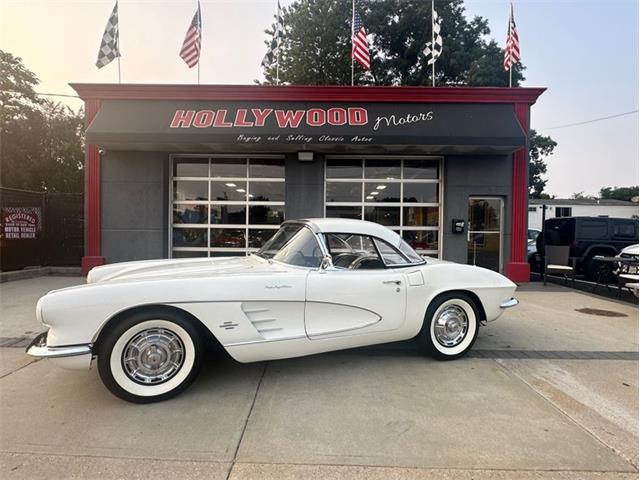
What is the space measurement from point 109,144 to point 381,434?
8.87 meters

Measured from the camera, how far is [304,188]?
9734 millimetres

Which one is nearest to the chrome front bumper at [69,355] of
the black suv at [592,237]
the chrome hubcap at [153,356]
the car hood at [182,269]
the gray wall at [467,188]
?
the chrome hubcap at [153,356]

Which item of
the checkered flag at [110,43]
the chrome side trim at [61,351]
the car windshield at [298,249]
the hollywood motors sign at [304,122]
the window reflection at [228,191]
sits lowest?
the chrome side trim at [61,351]

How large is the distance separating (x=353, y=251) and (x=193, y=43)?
8.91m

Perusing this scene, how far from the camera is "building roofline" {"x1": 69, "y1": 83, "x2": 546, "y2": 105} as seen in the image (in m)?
9.12

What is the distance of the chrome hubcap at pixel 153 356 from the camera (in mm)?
3060

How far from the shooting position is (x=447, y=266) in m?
4.19

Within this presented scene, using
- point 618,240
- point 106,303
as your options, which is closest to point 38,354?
point 106,303

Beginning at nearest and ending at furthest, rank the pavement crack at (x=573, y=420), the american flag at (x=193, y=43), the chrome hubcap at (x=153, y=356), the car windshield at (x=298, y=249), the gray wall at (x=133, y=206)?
1. the pavement crack at (x=573, y=420)
2. the chrome hubcap at (x=153, y=356)
3. the car windshield at (x=298, y=249)
4. the gray wall at (x=133, y=206)
5. the american flag at (x=193, y=43)

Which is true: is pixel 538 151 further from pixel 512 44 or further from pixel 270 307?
pixel 270 307

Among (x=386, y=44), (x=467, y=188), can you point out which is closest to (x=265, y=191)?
(x=467, y=188)

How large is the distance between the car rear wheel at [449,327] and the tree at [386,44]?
20563 mm

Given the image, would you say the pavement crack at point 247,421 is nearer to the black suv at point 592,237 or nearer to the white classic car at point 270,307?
the white classic car at point 270,307

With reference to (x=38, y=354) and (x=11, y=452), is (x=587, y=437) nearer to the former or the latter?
(x=11, y=452)
